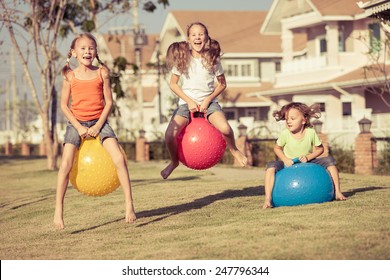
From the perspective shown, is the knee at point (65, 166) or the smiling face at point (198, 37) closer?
the knee at point (65, 166)

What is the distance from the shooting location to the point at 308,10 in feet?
145

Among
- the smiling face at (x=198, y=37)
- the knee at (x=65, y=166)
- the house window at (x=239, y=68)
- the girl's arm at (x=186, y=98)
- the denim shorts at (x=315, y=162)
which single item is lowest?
the denim shorts at (x=315, y=162)

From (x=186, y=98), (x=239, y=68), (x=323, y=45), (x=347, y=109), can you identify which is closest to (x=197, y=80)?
(x=186, y=98)

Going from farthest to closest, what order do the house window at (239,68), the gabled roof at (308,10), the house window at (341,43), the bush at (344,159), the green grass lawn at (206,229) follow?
the house window at (239,68) < the house window at (341,43) < the gabled roof at (308,10) < the bush at (344,159) < the green grass lawn at (206,229)

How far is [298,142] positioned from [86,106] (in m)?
2.82

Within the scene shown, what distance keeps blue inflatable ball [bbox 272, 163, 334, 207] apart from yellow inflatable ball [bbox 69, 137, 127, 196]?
208 cm

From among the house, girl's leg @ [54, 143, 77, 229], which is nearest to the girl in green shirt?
girl's leg @ [54, 143, 77, 229]

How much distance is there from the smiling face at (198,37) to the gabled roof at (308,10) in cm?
2915

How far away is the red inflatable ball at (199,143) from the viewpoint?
37.9 feet

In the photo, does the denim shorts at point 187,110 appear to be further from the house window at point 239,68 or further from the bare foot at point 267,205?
the house window at point 239,68

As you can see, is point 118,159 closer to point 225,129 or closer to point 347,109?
point 225,129

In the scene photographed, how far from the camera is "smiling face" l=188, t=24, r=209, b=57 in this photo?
38.1 feet

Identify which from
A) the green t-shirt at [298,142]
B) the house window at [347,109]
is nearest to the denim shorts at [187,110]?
the green t-shirt at [298,142]

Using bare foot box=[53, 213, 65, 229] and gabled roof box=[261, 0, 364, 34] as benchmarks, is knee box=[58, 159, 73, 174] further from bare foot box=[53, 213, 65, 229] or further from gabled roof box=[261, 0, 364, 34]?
gabled roof box=[261, 0, 364, 34]
